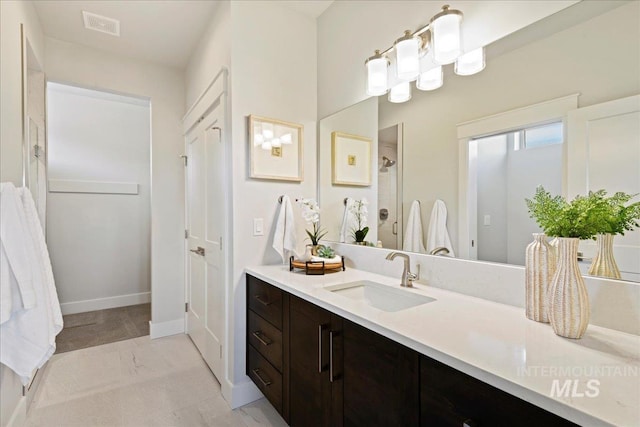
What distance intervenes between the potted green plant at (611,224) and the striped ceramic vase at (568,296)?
0.48 feet

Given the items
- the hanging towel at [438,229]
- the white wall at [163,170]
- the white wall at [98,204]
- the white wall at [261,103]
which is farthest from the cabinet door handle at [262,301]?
the white wall at [98,204]

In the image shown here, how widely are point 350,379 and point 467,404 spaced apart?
485 millimetres

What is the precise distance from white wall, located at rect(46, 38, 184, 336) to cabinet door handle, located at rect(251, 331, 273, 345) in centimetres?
165

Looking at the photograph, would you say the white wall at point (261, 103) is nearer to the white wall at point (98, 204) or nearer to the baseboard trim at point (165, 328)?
the baseboard trim at point (165, 328)

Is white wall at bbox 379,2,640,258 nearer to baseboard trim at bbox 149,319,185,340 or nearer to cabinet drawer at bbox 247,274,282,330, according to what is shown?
cabinet drawer at bbox 247,274,282,330

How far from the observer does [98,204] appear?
12.4 ft

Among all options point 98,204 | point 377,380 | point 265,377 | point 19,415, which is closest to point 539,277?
point 377,380

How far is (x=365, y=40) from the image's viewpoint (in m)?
1.93

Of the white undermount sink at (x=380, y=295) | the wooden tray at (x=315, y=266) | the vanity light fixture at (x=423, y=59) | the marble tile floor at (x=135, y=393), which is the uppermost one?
the vanity light fixture at (x=423, y=59)

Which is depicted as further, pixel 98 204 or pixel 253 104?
pixel 98 204

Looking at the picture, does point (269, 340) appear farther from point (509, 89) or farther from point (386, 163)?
point (509, 89)

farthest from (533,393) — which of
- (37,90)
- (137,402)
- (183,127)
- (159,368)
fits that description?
(37,90)

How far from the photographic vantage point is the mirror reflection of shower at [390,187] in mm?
1700

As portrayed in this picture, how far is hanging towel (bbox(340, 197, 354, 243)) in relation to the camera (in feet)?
6.86
